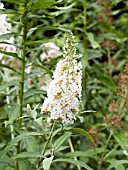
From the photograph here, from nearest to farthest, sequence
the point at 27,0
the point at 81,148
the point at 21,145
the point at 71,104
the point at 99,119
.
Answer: the point at 71,104 → the point at 27,0 → the point at 21,145 → the point at 81,148 → the point at 99,119

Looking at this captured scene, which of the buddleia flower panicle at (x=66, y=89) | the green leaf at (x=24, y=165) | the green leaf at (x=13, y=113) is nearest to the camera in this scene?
the buddleia flower panicle at (x=66, y=89)

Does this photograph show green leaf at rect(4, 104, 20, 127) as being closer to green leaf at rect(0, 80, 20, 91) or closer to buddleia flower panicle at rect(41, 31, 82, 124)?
green leaf at rect(0, 80, 20, 91)

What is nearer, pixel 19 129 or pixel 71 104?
pixel 71 104

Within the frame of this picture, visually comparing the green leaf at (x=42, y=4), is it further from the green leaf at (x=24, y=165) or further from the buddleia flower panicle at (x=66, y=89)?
the green leaf at (x=24, y=165)

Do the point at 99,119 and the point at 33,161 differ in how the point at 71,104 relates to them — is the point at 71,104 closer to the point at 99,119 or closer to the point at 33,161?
the point at 33,161

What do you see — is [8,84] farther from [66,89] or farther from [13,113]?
[66,89]

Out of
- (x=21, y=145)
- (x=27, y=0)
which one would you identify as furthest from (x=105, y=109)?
(x=27, y=0)

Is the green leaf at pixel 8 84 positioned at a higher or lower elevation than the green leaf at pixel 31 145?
higher

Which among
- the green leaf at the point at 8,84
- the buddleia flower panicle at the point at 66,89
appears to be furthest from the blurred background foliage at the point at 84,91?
the buddleia flower panicle at the point at 66,89

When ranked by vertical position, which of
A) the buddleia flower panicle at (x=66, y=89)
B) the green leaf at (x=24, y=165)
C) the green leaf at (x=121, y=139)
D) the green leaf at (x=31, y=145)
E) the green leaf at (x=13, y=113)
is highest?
the buddleia flower panicle at (x=66, y=89)
